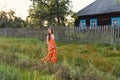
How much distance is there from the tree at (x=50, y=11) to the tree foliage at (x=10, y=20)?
12.7m

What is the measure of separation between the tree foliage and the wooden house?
460 inches

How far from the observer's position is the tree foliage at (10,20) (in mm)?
48191

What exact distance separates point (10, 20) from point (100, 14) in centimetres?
1778

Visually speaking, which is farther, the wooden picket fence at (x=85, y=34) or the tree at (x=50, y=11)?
the tree at (x=50, y=11)

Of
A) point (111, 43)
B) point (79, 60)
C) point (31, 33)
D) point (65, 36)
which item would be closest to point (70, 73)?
point (79, 60)

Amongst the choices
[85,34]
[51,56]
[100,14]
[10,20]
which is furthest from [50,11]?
[51,56]

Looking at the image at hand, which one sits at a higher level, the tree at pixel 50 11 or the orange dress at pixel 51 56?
the tree at pixel 50 11

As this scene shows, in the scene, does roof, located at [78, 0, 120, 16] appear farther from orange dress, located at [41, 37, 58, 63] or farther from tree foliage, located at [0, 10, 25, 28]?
orange dress, located at [41, 37, 58, 63]

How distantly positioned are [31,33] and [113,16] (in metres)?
7.96

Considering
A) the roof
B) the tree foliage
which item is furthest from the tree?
the tree foliage

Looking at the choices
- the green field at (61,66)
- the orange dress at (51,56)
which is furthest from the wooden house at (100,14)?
the orange dress at (51,56)

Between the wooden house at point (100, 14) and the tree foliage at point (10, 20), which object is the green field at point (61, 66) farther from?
the tree foliage at point (10, 20)

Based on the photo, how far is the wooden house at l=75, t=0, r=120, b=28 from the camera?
3391 cm

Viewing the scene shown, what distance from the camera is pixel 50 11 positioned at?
34.3 meters
